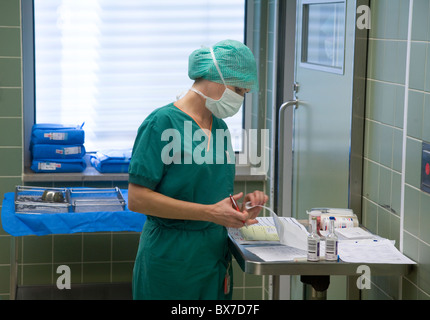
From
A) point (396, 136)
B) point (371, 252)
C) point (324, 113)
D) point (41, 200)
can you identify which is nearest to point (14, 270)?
point (41, 200)

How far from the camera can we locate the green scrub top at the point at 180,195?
2.16 meters

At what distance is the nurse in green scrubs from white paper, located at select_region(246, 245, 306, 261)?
0.34 ft

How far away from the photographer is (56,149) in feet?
12.3

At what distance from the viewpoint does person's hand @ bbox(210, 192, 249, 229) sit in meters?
2.08

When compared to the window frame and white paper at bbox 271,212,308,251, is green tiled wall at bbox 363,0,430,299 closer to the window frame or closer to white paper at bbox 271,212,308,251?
white paper at bbox 271,212,308,251

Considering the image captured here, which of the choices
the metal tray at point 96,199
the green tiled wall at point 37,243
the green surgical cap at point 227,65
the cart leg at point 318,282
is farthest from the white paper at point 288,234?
the green tiled wall at point 37,243

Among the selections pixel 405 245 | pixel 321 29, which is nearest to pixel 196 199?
pixel 405 245

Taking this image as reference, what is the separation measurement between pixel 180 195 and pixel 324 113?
1038 millimetres

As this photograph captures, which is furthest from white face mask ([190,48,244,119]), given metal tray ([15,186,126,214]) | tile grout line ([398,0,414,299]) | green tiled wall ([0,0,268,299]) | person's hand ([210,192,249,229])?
green tiled wall ([0,0,268,299])

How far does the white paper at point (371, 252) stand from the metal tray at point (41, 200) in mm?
1439

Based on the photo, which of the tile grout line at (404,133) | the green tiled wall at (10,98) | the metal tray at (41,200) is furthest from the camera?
the green tiled wall at (10,98)

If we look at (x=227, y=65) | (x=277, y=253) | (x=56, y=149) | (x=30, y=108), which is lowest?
(x=277, y=253)

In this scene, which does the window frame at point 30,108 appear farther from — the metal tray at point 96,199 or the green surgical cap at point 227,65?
the green surgical cap at point 227,65

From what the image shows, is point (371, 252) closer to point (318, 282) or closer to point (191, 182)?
point (318, 282)
